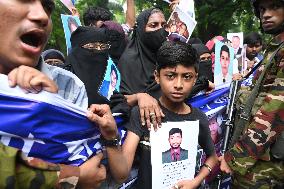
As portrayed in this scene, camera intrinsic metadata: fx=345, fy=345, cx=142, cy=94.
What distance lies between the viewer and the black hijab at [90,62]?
2256 millimetres

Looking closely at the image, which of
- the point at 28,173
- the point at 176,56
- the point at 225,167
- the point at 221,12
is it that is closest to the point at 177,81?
the point at 176,56

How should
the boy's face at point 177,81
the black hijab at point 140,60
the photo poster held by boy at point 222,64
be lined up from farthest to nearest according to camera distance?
1. the photo poster held by boy at point 222,64
2. the black hijab at point 140,60
3. the boy's face at point 177,81

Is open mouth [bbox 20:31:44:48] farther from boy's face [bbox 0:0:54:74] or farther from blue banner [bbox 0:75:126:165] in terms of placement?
blue banner [bbox 0:75:126:165]

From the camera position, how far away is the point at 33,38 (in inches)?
48.5

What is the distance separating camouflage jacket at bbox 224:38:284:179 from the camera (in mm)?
2262

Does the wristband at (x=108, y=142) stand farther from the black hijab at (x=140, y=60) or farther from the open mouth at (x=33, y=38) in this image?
the black hijab at (x=140, y=60)

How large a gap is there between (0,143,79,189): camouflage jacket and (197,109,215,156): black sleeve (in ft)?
4.38

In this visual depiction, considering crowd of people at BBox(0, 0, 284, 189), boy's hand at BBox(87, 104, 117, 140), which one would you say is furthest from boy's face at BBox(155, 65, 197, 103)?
boy's hand at BBox(87, 104, 117, 140)

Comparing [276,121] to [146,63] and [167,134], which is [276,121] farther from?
[146,63]

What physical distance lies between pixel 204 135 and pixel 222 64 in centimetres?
93

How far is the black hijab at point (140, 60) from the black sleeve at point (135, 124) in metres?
0.47

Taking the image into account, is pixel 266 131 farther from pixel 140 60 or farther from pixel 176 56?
pixel 140 60

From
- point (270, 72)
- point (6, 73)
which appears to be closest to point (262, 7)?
point (270, 72)

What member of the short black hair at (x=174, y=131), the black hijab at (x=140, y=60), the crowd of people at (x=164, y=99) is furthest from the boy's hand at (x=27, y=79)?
the black hijab at (x=140, y=60)
